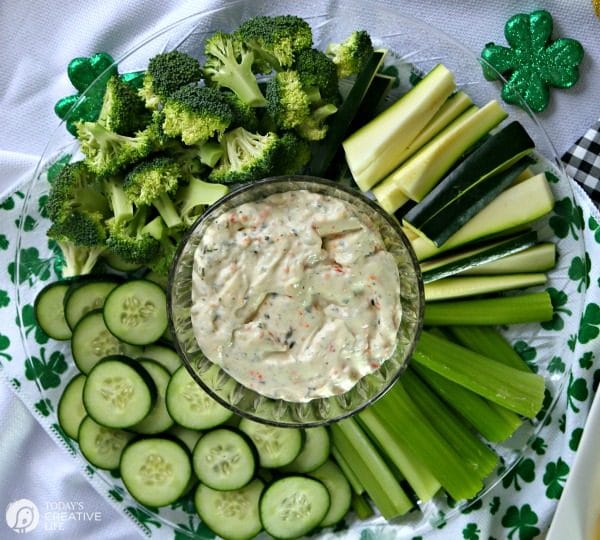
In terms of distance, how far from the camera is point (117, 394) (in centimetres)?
→ 209

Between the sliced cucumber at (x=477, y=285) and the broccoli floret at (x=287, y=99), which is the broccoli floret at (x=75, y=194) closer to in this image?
the broccoli floret at (x=287, y=99)

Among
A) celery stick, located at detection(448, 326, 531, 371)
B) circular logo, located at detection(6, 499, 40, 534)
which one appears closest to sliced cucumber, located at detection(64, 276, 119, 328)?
circular logo, located at detection(6, 499, 40, 534)

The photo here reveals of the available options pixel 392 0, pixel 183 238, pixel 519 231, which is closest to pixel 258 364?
pixel 183 238

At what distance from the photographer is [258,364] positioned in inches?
71.1

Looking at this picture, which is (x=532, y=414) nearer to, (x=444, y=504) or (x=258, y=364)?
(x=444, y=504)

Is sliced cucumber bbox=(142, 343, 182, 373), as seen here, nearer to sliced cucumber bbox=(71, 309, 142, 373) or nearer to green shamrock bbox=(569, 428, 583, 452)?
sliced cucumber bbox=(71, 309, 142, 373)

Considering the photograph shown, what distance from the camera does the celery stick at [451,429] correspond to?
2.10 meters

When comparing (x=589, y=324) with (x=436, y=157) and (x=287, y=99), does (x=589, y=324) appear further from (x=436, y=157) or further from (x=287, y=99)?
(x=287, y=99)

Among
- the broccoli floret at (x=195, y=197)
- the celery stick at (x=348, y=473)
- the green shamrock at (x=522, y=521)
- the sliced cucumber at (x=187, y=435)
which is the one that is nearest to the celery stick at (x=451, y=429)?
the green shamrock at (x=522, y=521)

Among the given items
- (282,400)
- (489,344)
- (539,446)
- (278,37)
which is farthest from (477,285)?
(278,37)

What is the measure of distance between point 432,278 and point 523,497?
0.70 metres

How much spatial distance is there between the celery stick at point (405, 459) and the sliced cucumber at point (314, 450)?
12cm

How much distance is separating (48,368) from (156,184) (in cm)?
70

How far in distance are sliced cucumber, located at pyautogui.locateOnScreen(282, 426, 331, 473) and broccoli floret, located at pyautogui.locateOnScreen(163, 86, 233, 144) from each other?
0.87 metres
